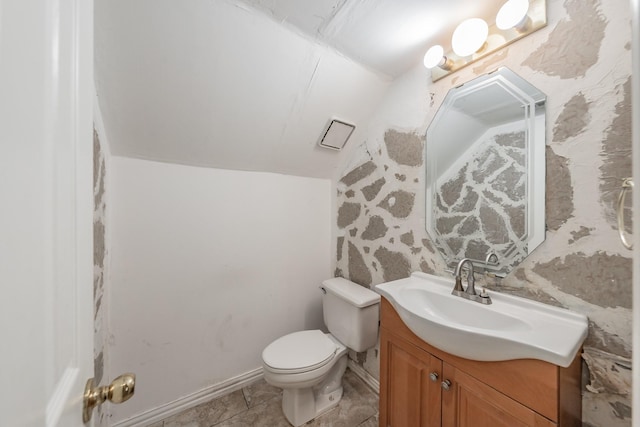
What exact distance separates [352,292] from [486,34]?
1513 millimetres

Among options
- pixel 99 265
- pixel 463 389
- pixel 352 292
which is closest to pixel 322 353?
pixel 352 292

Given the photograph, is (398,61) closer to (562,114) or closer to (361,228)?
(562,114)

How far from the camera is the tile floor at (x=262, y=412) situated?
1374 millimetres

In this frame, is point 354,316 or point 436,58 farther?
point 354,316

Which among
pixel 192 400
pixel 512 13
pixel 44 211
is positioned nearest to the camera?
→ pixel 44 211

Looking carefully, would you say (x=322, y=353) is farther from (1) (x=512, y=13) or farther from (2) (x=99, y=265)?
(1) (x=512, y=13)

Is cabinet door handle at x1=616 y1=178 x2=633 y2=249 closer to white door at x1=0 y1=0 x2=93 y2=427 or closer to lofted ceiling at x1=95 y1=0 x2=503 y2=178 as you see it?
lofted ceiling at x1=95 y1=0 x2=503 y2=178

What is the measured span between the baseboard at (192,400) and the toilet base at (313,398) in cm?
36

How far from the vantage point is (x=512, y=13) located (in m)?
0.92

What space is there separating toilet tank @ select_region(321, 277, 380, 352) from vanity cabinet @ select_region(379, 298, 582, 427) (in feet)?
0.97

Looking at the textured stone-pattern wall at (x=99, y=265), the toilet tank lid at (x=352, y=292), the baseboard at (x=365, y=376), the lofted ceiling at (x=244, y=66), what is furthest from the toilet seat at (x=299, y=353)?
the lofted ceiling at (x=244, y=66)

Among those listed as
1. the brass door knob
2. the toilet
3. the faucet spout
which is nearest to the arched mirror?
the faucet spout

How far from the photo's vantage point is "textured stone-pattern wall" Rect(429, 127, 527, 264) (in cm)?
100

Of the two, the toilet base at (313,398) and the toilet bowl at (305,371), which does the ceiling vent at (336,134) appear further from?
the toilet base at (313,398)
